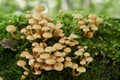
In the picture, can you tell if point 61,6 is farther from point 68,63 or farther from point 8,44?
point 68,63

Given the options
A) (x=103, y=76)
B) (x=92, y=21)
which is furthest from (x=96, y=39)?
(x=103, y=76)

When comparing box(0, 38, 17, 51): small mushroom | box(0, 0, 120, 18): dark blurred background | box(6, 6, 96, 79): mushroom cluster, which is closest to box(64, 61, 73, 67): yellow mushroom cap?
box(6, 6, 96, 79): mushroom cluster

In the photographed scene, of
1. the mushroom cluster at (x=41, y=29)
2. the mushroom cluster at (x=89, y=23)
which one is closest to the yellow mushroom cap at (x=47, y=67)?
the mushroom cluster at (x=41, y=29)

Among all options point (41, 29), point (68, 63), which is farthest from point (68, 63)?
point (41, 29)

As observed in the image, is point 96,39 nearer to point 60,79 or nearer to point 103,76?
point 103,76

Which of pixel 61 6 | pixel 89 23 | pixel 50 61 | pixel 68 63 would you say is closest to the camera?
pixel 50 61

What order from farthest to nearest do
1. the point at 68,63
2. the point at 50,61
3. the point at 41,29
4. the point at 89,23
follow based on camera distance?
the point at 89,23
the point at 41,29
the point at 68,63
the point at 50,61

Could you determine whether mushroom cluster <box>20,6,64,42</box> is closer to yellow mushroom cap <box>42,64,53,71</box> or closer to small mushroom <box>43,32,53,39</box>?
small mushroom <box>43,32,53,39</box>
